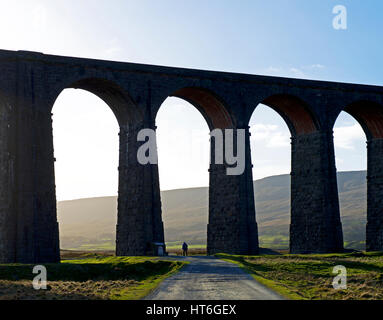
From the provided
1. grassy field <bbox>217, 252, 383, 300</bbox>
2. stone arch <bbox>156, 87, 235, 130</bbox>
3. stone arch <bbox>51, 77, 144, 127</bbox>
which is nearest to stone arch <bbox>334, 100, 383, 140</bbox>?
stone arch <bbox>156, 87, 235, 130</bbox>

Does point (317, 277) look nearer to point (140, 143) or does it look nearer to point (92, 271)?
point (92, 271)

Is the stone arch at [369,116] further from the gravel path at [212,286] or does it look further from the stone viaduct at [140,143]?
the gravel path at [212,286]

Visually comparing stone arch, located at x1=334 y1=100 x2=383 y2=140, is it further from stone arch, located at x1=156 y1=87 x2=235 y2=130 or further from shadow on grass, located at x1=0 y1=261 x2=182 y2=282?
shadow on grass, located at x1=0 y1=261 x2=182 y2=282

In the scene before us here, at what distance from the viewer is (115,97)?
157 feet

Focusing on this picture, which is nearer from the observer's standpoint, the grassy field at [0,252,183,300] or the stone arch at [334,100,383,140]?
the grassy field at [0,252,183,300]

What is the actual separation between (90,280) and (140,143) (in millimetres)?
17423

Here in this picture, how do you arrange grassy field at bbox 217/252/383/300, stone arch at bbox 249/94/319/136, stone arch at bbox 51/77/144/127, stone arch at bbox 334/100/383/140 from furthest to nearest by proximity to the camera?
stone arch at bbox 334/100/383/140 → stone arch at bbox 249/94/319/136 → stone arch at bbox 51/77/144/127 → grassy field at bbox 217/252/383/300

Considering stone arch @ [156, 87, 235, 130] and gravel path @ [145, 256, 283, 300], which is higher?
stone arch @ [156, 87, 235, 130]

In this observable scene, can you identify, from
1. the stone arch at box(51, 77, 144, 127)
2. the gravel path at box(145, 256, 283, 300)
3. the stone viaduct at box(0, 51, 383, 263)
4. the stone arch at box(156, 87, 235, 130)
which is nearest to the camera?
the gravel path at box(145, 256, 283, 300)

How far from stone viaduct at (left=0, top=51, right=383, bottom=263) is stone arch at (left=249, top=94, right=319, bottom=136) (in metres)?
0.09

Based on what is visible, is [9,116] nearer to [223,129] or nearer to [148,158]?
[148,158]

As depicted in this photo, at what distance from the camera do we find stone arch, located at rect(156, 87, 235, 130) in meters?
50.3

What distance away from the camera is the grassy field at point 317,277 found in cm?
2441
